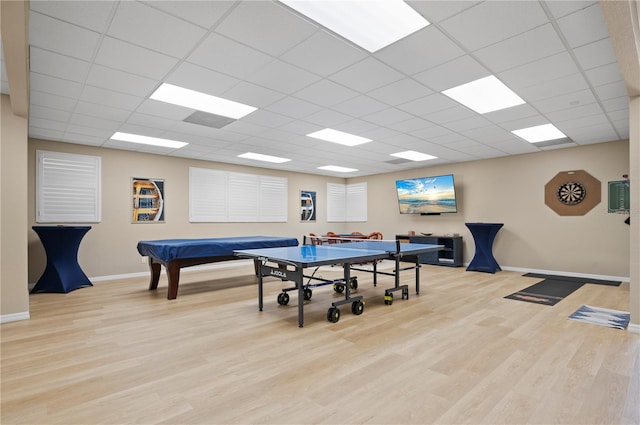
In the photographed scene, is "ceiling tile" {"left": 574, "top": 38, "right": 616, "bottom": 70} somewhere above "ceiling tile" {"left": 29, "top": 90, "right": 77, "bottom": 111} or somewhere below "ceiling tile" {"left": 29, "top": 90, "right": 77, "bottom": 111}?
above

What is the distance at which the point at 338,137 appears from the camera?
6.01m

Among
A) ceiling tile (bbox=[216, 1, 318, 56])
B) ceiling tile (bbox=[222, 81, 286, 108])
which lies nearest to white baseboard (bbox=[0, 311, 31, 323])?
ceiling tile (bbox=[222, 81, 286, 108])

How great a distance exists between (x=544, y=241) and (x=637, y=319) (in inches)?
158

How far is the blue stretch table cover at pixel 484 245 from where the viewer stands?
723 centimetres

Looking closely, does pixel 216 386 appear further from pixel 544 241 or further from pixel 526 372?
pixel 544 241

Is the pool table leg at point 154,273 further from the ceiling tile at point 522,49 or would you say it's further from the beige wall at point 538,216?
the beige wall at point 538,216

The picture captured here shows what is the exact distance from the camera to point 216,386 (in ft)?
7.50

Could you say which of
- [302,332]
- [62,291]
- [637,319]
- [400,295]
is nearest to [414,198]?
[400,295]

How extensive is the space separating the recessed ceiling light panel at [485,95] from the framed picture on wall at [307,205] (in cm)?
625

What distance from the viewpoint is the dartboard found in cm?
661

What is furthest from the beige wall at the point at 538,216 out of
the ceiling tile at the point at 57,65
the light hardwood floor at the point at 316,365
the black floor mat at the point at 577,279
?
the ceiling tile at the point at 57,65

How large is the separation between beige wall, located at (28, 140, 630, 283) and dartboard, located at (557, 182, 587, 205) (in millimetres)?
304

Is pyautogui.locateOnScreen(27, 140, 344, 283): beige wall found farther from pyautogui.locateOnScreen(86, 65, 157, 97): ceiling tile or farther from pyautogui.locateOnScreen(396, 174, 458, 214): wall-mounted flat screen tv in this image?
pyautogui.locateOnScreen(396, 174, 458, 214): wall-mounted flat screen tv

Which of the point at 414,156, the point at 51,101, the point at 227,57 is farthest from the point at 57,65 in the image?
the point at 414,156
